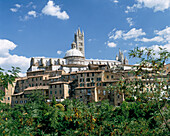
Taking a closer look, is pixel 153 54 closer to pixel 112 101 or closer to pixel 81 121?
pixel 81 121

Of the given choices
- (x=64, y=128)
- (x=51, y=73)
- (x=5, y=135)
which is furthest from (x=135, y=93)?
(x=51, y=73)

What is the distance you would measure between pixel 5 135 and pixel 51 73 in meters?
51.8

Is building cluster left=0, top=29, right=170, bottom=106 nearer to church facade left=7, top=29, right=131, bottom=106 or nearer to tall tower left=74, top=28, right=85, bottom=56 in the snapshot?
church facade left=7, top=29, right=131, bottom=106

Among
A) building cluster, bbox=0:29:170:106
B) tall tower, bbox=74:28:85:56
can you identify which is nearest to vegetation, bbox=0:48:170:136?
building cluster, bbox=0:29:170:106

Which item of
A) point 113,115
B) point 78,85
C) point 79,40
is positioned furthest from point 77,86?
point 79,40

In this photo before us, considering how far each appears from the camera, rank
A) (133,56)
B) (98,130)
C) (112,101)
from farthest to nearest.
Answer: (112,101)
(98,130)
(133,56)

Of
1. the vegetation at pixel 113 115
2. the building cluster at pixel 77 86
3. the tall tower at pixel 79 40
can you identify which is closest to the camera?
the vegetation at pixel 113 115

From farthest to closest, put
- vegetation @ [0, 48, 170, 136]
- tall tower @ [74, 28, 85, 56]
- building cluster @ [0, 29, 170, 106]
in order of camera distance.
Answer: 1. tall tower @ [74, 28, 85, 56]
2. building cluster @ [0, 29, 170, 106]
3. vegetation @ [0, 48, 170, 136]

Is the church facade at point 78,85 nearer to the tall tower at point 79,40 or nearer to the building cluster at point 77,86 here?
the building cluster at point 77,86

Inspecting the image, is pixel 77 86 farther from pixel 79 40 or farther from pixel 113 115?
pixel 79 40

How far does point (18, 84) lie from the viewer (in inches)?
2229

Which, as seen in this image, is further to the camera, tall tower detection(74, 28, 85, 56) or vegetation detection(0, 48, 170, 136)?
tall tower detection(74, 28, 85, 56)

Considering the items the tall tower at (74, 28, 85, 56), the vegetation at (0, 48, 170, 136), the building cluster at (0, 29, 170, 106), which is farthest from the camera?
the tall tower at (74, 28, 85, 56)

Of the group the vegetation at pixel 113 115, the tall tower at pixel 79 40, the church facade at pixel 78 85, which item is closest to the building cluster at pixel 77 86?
the church facade at pixel 78 85
